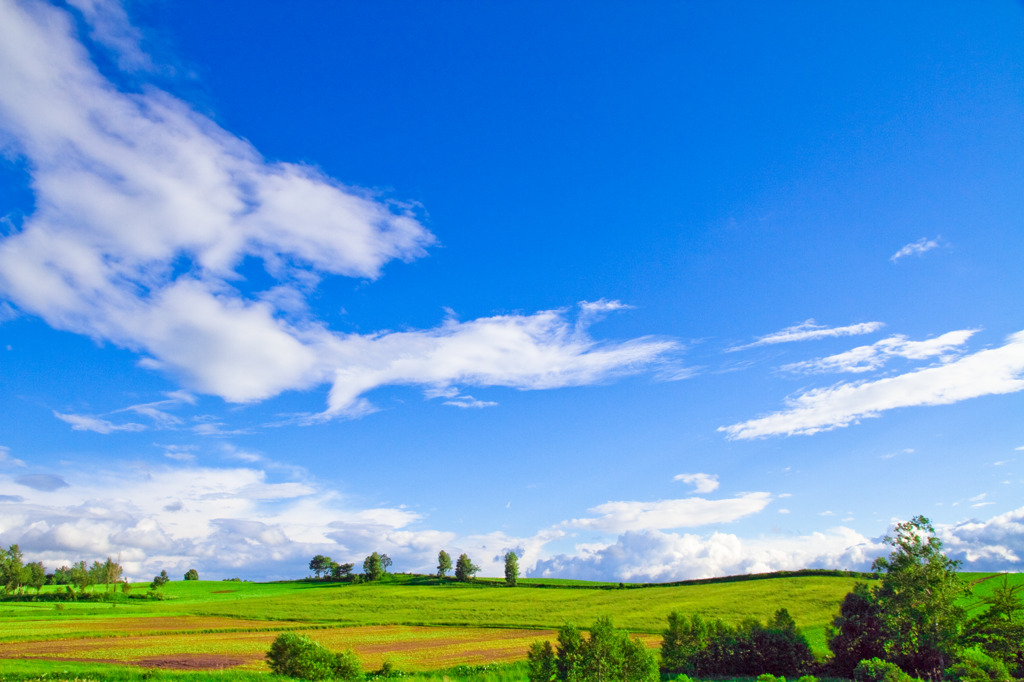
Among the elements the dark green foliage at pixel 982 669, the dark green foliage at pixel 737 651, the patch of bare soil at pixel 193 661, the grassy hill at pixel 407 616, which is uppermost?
the dark green foliage at pixel 982 669

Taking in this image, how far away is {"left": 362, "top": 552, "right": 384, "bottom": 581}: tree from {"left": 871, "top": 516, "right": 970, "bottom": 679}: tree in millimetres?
141070

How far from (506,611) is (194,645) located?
4626 cm

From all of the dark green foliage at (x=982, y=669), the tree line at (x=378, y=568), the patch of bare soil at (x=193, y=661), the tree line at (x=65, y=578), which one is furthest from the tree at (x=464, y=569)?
the dark green foliage at (x=982, y=669)

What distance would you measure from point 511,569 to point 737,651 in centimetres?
10683

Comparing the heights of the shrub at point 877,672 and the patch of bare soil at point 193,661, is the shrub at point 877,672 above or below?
above

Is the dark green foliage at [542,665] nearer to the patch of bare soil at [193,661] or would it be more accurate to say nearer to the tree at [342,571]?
the patch of bare soil at [193,661]

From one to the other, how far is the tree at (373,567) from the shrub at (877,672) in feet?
469

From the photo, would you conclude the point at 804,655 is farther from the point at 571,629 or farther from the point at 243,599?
the point at 243,599

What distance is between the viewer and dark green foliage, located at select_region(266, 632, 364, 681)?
3272 cm

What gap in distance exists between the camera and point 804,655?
3878 centimetres

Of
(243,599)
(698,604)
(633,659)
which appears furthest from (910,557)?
(243,599)

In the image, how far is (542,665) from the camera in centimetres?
2714

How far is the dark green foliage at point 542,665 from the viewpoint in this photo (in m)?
26.8

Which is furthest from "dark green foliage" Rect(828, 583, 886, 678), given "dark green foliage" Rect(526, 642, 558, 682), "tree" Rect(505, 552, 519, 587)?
"tree" Rect(505, 552, 519, 587)
